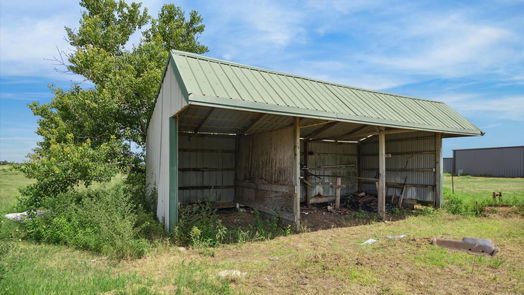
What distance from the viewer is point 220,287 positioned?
161 inches

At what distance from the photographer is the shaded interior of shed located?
828 cm

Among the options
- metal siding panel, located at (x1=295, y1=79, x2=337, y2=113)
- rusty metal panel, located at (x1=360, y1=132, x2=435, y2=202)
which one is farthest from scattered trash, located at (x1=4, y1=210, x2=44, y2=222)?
rusty metal panel, located at (x1=360, y1=132, x2=435, y2=202)

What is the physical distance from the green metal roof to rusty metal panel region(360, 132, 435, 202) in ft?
3.58

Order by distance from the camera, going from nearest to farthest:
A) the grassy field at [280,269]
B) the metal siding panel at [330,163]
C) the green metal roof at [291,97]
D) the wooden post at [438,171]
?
the grassy field at [280,269]
the green metal roof at [291,97]
the wooden post at [438,171]
the metal siding panel at [330,163]

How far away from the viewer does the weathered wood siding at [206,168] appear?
10.3 metres

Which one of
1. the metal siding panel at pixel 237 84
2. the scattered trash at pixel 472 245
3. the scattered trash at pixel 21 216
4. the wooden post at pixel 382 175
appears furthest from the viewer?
the wooden post at pixel 382 175

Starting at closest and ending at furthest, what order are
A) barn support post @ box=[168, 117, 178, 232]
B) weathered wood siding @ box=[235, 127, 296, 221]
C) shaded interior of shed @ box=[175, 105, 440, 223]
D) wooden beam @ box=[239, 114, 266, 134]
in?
barn support post @ box=[168, 117, 178, 232] < weathered wood siding @ box=[235, 127, 296, 221] < shaded interior of shed @ box=[175, 105, 440, 223] < wooden beam @ box=[239, 114, 266, 134]

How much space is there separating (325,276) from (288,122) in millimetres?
4482

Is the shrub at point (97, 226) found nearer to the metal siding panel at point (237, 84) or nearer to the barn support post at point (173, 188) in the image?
the barn support post at point (173, 188)

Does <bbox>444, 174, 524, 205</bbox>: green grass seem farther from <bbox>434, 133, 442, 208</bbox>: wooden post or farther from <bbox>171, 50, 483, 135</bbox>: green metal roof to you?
<bbox>171, 50, 483, 135</bbox>: green metal roof

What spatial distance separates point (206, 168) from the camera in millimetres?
10602

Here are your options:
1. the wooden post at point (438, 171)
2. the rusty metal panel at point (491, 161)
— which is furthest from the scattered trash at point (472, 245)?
the rusty metal panel at point (491, 161)

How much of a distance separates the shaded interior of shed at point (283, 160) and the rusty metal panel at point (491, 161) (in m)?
20.4

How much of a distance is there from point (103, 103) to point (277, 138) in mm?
6960
